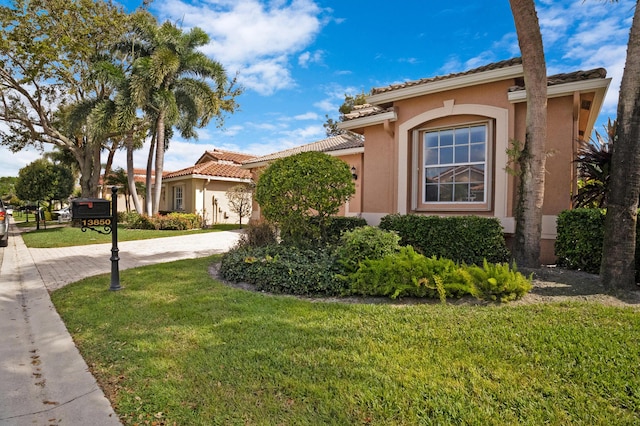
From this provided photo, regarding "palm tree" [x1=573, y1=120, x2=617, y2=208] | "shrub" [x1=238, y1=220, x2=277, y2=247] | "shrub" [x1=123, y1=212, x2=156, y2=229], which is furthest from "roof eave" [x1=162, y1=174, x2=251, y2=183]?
"palm tree" [x1=573, y1=120, x2=617, y2=208]

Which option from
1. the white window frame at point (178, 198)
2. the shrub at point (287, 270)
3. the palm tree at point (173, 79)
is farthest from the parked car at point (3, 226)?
the white window frame at point (178, 198)

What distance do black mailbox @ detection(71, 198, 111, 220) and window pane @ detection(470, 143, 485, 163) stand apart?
292 inches

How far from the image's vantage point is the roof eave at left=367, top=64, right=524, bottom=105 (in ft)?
22.9

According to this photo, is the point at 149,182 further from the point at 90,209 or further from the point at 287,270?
the point at 287,270

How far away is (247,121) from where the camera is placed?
2239cm

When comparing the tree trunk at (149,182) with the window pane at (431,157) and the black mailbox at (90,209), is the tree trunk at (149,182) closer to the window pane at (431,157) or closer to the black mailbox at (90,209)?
the black mailbox at (90,209)

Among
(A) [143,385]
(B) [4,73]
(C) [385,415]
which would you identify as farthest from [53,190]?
(C) [385,415]

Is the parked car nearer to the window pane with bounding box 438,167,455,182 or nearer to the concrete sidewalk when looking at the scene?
the concrete sidewalk

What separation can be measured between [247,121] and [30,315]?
1921cm

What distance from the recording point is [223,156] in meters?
26.5

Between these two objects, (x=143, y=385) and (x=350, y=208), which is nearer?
(x=143, y=385)

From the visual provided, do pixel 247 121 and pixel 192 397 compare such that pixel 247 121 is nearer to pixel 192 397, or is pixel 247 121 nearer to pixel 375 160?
pixel 375 160

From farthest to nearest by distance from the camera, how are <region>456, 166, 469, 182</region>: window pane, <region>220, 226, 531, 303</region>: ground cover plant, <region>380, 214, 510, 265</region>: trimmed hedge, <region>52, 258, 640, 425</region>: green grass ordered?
<region>456, 166, 469, 182</region>: window pane < <region>380, 214, 510, 265</region>: trimmed hedge < <region>220, 226, 531, 303</region>: ground cover plant < <region>52, 258, 640, 425</region>: green grass

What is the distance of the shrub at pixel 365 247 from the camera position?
5.42 m
